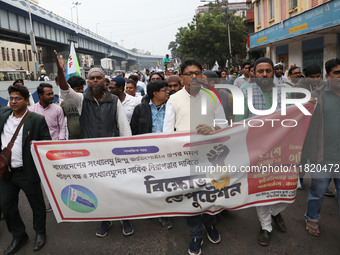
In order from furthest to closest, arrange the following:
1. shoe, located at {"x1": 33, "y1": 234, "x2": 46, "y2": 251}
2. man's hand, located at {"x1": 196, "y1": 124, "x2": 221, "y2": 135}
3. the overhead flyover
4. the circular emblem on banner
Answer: the overhead flyover < shoe, located at {"x1": 33, "y1": 234, "x2": 46, "y2": 251} < the circular emblem on banner < man's hand, located at {"x1": 196, "y1": 124, "x2": 221, "y2": 135}

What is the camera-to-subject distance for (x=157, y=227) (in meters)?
3.61

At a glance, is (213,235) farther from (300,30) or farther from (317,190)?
(300,30)

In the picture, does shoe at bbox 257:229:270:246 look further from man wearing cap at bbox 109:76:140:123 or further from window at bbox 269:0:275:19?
window at bbox 269:0:275:19

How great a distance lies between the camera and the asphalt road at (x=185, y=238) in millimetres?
3010

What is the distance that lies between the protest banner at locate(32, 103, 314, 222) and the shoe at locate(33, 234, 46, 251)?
77cm

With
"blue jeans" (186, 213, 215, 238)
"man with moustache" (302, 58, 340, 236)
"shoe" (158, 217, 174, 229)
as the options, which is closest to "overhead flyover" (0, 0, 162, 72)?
"shoe" (158, 217, 174, 229)

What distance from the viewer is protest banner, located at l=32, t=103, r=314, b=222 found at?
2.97 m

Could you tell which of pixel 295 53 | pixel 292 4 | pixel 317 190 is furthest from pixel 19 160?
pixel 292 4

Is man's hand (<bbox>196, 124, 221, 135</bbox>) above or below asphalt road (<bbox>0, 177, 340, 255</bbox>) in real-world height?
above

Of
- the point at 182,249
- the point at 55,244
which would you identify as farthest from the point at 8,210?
the point at 182,249

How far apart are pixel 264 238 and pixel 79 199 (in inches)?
80.2

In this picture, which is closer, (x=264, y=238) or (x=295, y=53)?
(x=264, y=238)

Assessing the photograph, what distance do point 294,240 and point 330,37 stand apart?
13.6 metres

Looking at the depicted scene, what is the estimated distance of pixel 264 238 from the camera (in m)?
3.05
